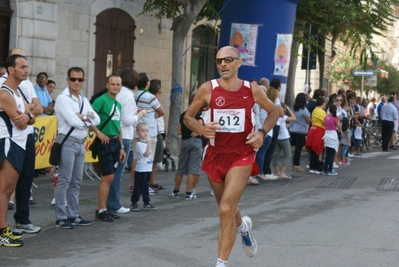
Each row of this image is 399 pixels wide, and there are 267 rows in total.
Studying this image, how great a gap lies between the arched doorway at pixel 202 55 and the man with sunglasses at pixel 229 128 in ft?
64.4

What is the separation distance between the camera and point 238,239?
9484 mm

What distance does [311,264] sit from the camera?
796cm

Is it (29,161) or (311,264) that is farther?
(29,161)

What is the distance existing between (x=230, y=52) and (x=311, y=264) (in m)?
2.07

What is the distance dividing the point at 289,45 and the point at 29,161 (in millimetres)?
12313

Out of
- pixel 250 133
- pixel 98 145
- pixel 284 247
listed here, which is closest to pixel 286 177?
pixel 98 145

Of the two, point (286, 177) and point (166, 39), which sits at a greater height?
point (166, 39)

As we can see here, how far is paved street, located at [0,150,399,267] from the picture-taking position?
322 inches

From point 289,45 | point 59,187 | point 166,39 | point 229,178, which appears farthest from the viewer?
point 166,39

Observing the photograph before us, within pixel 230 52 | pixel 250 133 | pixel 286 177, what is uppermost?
pixel 230 52

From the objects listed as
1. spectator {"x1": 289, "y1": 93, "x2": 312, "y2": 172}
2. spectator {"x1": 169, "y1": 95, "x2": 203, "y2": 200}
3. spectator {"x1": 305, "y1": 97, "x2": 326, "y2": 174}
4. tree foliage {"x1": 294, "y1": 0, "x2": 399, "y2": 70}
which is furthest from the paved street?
tree foliage {"x1": 294, "y1": 0, "x2": 399, "y2": 70}

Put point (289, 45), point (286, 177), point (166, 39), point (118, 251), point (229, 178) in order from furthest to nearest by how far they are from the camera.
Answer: point (166, 39), point (289, 45), point (286, 177), point (118, 251), point (229, 178)

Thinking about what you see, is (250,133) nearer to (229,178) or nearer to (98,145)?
Result: (229,178)

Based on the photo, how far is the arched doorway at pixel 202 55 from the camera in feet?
91.7
